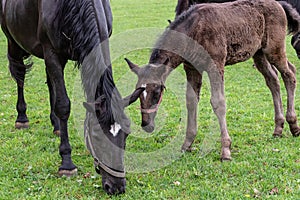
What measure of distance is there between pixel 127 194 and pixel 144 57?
750 cm

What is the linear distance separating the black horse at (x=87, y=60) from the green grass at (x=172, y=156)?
274 millimetres

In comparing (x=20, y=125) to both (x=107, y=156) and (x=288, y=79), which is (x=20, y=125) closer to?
(x=107, y=156)

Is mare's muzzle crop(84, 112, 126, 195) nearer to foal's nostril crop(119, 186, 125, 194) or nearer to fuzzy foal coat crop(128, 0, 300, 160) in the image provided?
foal's nostril crop(119, 186, 125, 194)

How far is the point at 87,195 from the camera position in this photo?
3955mm

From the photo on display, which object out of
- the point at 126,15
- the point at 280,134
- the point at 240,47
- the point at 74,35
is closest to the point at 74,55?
the point at 74,35

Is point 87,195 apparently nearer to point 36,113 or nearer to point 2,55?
point 36,113

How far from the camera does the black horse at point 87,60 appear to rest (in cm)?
358

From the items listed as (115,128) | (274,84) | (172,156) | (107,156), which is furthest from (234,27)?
(107,156)

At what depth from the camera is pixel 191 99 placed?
5.03m

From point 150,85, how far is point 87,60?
815 mm

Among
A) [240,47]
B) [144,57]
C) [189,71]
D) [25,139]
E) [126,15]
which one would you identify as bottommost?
[126,15]

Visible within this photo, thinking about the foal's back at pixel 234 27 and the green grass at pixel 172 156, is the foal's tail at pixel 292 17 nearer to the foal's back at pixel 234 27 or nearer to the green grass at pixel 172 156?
the foal's back at pixel 234 27

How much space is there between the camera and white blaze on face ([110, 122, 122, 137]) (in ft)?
11.7

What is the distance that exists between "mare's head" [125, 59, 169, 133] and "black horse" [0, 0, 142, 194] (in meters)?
0.52
